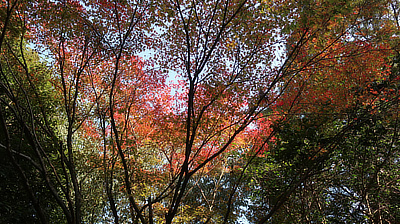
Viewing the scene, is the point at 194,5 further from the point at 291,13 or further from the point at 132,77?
the point at 132,77

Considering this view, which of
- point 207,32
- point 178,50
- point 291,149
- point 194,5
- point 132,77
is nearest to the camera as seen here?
point 194,5

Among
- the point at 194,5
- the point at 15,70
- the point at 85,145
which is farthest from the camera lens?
the point at 85,145

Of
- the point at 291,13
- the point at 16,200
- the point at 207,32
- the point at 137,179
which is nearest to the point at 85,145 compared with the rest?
the point at 16,200

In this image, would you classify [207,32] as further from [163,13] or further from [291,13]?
[291,13]

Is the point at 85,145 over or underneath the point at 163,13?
over

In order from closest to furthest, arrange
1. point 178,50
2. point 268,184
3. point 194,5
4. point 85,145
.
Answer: point 194,5
point 178,50
point 268,184
point 85,145

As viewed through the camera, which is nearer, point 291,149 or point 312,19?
point 312,19

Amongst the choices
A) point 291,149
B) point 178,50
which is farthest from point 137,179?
point 291,149

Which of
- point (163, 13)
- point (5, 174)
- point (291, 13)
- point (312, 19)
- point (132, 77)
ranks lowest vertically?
point (5, 174)

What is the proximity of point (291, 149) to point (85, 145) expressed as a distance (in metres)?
7.32

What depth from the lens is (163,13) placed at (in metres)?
4.44

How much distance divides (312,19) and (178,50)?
2.39 m

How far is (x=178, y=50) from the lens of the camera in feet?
16.3

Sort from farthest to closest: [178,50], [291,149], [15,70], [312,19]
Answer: [15,70], [291,149], [178,50], [312,19]
